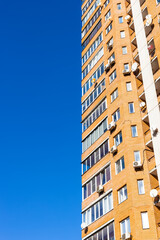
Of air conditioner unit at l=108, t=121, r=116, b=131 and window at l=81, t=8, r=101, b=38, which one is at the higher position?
window at l=81, t=8, r=101, b=38

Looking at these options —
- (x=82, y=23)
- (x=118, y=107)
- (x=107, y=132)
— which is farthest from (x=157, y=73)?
(x=82, y=23)

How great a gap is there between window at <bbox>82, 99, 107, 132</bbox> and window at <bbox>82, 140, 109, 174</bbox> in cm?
418

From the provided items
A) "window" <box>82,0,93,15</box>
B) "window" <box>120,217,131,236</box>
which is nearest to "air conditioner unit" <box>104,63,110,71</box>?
"window" <box>82,0,93,15</box>

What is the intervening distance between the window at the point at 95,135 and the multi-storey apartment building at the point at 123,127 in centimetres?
11

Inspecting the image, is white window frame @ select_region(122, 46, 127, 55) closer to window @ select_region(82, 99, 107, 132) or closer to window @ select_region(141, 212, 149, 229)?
window @ select_region(82, 99, 107, 132)

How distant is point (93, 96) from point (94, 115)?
280 cm

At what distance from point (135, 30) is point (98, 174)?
1570cm

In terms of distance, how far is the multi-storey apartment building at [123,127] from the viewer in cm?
2714

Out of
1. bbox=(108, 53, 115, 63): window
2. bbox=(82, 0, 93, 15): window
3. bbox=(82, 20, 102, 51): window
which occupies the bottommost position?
bbox=(108, 53, 115, 63): window

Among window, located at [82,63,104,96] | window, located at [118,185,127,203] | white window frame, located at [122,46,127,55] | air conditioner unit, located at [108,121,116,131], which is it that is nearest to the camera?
window, located at [118,185,127,203]

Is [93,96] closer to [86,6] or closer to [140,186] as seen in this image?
[140,186]

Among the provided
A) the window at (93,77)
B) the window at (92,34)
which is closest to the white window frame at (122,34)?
the window at (93,77)

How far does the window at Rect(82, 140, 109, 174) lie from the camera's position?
34025 mm

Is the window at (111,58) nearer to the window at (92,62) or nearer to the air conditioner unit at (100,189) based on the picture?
the window at (92,62)
